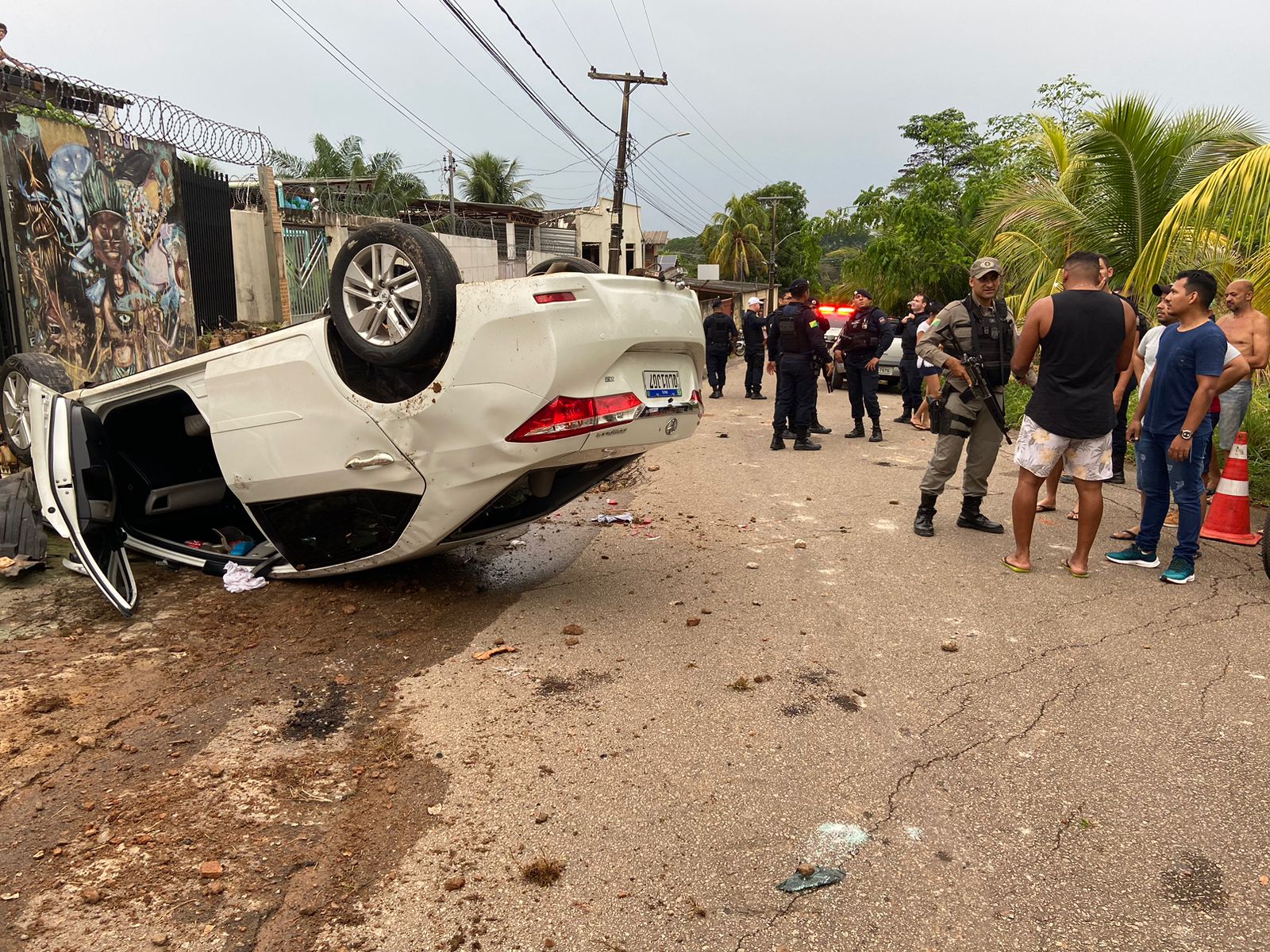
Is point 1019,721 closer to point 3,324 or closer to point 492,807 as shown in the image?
point 492,807

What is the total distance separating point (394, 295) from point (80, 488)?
6.59 feet

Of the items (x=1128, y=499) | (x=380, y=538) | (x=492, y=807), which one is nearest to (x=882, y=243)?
(x=1128, y=499)

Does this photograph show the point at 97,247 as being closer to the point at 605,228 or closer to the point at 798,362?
the point at 798,362

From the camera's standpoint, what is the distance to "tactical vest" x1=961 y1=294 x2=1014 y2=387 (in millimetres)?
6066

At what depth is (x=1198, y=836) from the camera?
2.69m

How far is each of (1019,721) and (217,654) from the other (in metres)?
3.62

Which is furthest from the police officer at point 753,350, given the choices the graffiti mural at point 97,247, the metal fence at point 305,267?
the graffiti mural at point 97,247

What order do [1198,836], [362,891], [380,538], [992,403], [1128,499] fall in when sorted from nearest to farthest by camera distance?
[362,891], [1198,836], [380,538], [992,403], [1128,499]

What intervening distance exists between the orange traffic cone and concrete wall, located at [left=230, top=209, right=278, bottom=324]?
1249 centimetres

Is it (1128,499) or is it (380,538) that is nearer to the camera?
(380,538)

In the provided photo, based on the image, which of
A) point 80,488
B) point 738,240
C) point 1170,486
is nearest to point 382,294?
point 80,488

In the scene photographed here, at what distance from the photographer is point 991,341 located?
20.0 ft

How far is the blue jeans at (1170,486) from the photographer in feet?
16.8

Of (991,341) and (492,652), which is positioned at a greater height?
(991,341)
